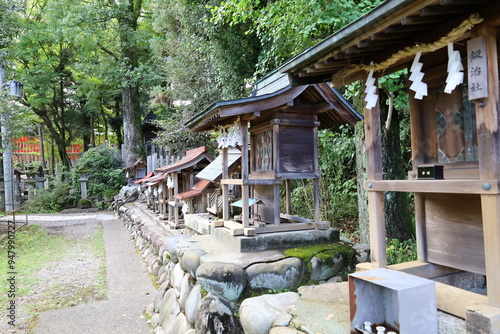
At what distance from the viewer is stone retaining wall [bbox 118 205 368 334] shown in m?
3.31

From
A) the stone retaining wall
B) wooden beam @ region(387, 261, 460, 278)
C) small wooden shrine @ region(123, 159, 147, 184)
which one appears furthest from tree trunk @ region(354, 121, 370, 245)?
small wooden shrine @ region(123, 159, 147, 184)

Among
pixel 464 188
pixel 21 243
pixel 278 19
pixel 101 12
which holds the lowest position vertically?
pixel 21 243

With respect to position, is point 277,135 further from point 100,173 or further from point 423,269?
point 100,173

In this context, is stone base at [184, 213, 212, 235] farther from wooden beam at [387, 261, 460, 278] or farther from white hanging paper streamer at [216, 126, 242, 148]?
wooden beam at [387, 261, 460, 278]

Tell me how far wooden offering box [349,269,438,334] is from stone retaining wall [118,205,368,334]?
0.64 metres

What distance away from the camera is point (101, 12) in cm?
1966

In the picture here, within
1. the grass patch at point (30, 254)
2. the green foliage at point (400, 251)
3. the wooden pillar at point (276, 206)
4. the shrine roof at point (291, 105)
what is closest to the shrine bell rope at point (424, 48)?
the shrine roof at point (291, 105)

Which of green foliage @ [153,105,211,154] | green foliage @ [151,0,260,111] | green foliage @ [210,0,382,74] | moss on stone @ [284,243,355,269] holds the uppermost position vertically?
green foliage @ [151,0,260,111]

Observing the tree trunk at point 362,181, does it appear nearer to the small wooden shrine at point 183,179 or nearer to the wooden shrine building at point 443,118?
the wooden shrine building at point 443,118

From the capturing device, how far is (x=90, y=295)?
21.9ft

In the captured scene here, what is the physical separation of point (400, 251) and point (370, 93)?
3669mm

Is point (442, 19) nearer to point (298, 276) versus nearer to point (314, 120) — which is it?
point (314, 120)

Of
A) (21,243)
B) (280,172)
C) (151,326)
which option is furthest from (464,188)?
(21,243)

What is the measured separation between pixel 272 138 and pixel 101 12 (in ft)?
65.1
